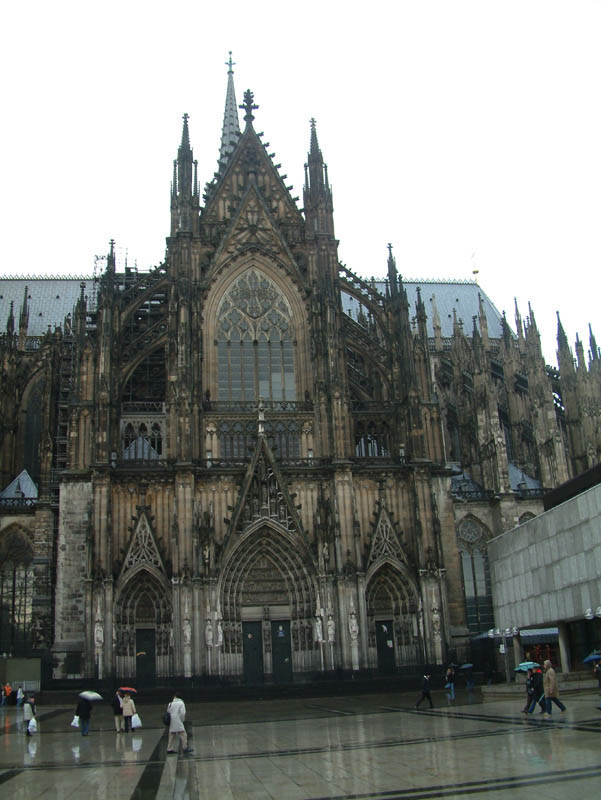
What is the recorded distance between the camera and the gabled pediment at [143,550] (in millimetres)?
40625

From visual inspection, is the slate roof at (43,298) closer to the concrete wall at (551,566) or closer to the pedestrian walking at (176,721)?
the concrete wall at (551,566)

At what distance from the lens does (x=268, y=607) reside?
4247 cm

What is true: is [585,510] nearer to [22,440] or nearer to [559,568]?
[559,568]

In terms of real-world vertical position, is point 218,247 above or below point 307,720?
above

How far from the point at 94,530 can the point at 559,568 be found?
806 inches

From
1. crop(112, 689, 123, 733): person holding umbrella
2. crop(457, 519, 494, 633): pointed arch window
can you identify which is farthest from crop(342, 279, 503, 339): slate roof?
crop(112, 689, 123, 733): person holding umbrella

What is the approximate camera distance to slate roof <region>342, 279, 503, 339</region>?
75000 mm

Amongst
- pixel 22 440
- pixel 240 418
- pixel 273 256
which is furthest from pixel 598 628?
pixel 22 440

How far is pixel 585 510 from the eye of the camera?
32.3m

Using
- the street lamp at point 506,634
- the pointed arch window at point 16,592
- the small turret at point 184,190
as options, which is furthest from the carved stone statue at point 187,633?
the small turret at point 184,190

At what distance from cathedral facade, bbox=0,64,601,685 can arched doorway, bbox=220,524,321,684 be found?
0.33 ft

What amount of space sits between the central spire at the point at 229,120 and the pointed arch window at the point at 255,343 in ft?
49.2

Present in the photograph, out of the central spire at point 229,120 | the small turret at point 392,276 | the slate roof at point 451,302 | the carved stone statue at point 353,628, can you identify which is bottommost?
the carved stone statue at point 353,628

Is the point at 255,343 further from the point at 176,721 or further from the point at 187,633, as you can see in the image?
the point at 176,721
